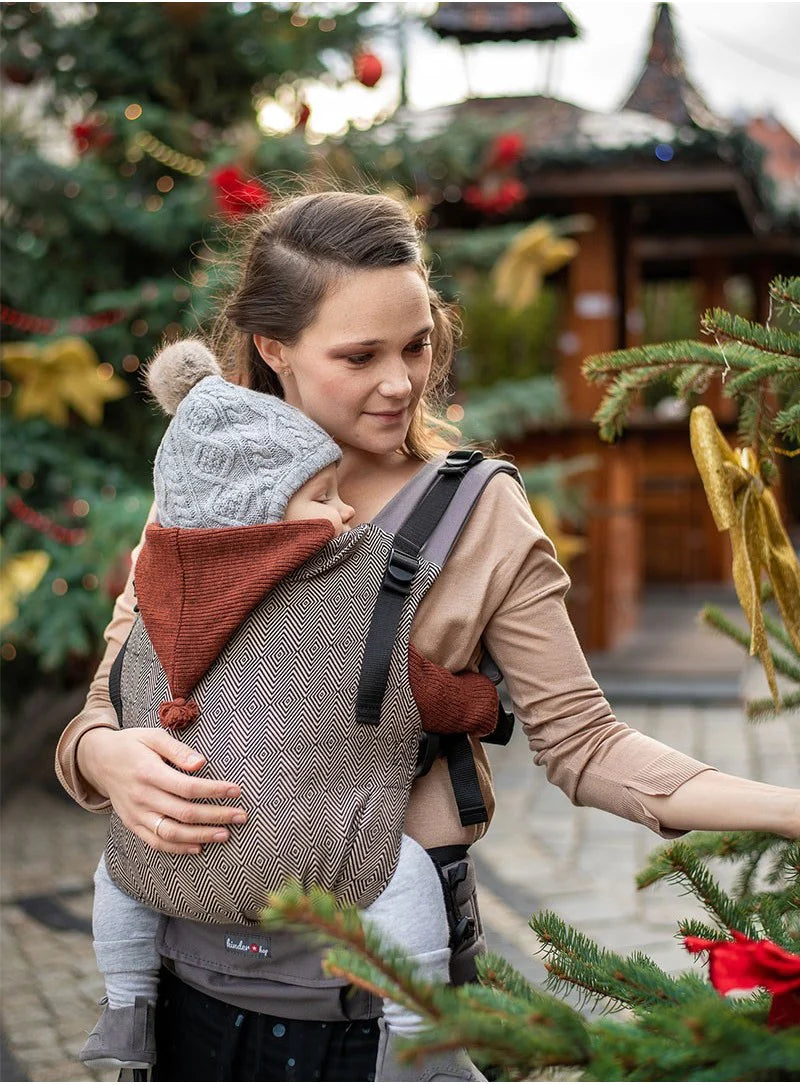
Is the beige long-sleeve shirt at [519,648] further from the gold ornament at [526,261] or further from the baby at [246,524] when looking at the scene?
the gold ornament at [526,261]

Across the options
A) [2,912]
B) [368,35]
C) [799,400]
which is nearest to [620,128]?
[368,35]

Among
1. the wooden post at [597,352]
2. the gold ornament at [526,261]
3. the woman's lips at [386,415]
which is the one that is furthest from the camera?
the wooden post at [597,352]

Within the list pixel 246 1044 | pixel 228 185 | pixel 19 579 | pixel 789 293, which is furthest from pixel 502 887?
pixel 789 293

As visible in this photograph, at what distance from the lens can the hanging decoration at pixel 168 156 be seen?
5316 mm

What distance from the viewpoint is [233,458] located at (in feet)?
4.62

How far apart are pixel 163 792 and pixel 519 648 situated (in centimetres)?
47

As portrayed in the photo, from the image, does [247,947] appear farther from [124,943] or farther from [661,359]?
[661,359]

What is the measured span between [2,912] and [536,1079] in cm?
396

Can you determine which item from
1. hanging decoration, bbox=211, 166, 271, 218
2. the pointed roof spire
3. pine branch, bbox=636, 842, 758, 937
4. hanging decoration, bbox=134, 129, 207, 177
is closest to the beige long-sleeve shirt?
pine branch, bbox=636, 842, 758, 937

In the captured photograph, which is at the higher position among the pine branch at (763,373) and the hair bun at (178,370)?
the pine branch at (763,373)

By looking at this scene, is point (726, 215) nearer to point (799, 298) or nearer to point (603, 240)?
point (603, 240)

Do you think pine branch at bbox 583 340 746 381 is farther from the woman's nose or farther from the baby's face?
the baby's face

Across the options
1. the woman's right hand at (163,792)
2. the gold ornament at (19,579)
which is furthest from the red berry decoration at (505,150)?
the woman's right hand at (163,792)

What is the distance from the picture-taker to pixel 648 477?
11664mm
